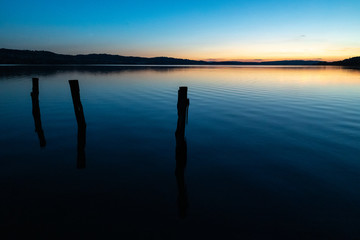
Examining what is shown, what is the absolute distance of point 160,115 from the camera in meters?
16.2

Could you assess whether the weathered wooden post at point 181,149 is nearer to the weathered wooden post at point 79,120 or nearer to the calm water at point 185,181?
the calm water at point 185,181

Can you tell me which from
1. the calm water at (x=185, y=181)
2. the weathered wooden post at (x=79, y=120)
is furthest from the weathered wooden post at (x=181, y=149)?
the weathered wooden post at (x=79, y=120)

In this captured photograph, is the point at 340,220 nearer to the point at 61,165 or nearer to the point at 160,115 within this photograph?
the point at 61,165

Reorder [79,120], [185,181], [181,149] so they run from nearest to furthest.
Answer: [185,181] < [181,149] < [79,120]

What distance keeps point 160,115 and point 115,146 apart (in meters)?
6.27

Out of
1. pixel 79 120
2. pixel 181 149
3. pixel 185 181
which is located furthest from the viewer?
pixel 79 120

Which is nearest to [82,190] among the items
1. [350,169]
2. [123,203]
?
[123,203]

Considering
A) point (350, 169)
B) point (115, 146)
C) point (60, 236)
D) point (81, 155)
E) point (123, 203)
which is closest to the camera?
point (60, 236)

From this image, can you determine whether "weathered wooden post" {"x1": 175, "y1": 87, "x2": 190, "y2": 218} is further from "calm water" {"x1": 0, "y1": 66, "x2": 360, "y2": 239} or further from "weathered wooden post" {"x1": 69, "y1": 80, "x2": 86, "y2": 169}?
"weathered wooden post" {"x1": 69, "y1": 80, "x2": 86, "y2": 169}

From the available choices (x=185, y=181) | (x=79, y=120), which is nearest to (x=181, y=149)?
(x=185, y=181)

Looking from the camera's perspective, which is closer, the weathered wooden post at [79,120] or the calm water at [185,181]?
the calm water at [185,181]

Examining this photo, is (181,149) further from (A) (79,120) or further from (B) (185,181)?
(A) (79,120)

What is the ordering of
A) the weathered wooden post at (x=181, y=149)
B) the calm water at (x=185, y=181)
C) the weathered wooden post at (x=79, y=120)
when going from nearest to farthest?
the calm water at (x=185, y=181), the weathered wooden post at (x=181, y=149), the weathered wooden post at (x=79, y=120)

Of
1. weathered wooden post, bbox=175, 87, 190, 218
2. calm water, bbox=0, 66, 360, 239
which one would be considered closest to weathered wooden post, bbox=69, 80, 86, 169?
calm water, bbox=0, 66, 360, 239
